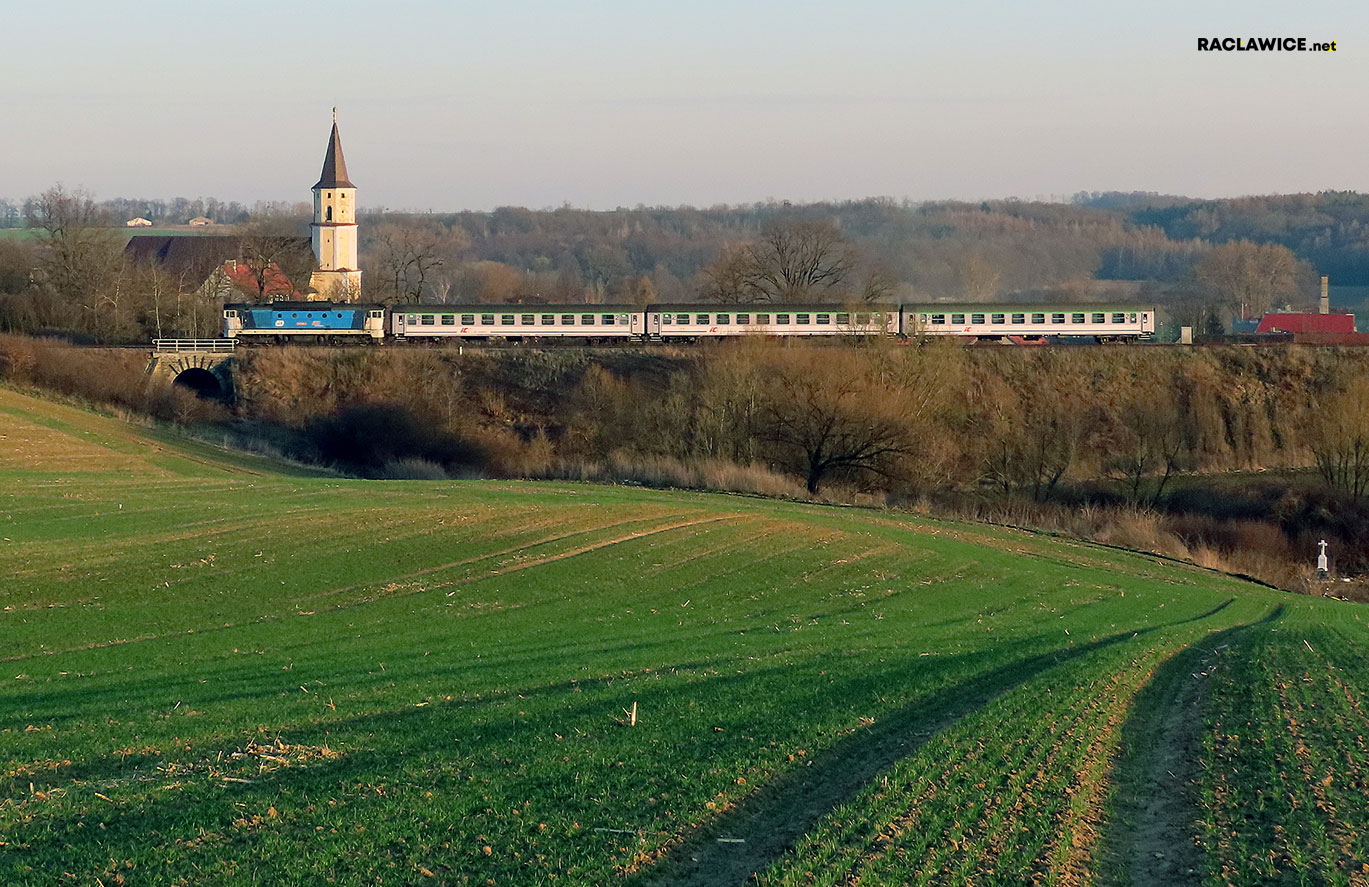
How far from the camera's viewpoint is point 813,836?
29.7 ft

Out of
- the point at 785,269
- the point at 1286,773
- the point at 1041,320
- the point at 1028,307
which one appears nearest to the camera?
the point at 1286,773

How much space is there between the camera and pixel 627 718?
41.4 ft

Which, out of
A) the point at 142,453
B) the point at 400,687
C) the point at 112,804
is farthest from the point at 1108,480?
the point at 112,804

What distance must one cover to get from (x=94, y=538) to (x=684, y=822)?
20816 mm

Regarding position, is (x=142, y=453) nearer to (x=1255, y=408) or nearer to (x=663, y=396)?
(x=663, y=396)

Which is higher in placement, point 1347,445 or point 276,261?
point 276,261

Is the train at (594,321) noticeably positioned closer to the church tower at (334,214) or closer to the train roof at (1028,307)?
the train roof at (1028,307)

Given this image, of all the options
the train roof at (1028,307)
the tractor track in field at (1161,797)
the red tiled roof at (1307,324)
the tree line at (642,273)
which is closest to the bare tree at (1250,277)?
the tree line at (642,273)

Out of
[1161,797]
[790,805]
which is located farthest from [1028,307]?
[790,805]

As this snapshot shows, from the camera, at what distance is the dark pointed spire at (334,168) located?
109 metres

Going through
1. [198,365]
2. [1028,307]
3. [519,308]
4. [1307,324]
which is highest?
[1028,307]

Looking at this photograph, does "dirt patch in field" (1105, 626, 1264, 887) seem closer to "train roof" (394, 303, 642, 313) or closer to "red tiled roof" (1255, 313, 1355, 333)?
"train roof" (394, 303, 642, 313)

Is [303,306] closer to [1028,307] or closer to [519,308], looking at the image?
[519,308]

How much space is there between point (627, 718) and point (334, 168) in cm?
10513
